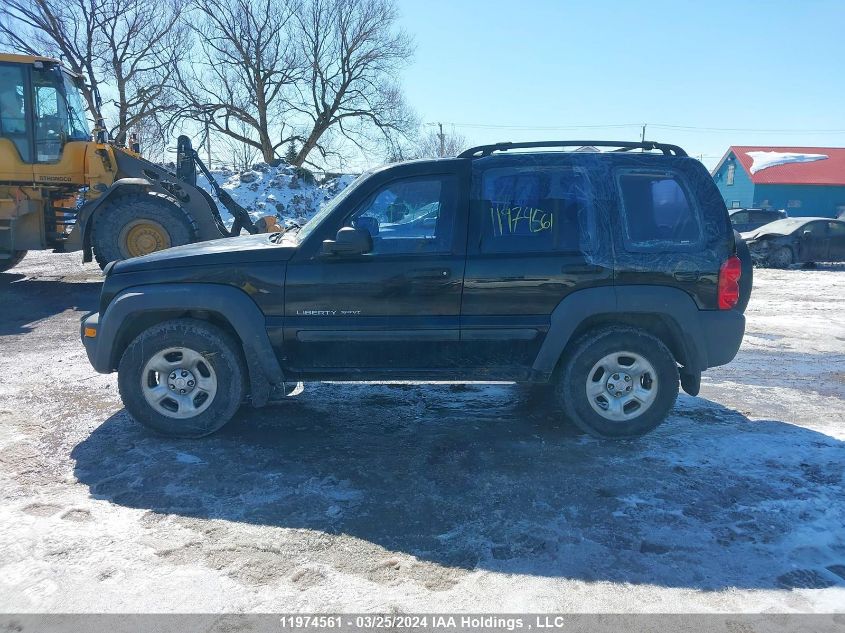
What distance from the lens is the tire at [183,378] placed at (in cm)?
435

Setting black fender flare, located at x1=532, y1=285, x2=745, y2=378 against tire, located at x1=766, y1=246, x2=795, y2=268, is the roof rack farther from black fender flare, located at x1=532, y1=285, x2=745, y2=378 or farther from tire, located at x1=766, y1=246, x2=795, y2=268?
tire, located at x1=766, y1=246, x2=795, y2=268

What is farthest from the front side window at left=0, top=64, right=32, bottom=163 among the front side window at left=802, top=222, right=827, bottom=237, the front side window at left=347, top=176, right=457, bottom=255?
the front side window at left=802, top=222, right=827, bottom=237

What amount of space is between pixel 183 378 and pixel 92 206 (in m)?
7.27

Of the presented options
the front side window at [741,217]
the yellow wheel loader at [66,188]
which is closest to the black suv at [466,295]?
the yellow wheel loader at [66,188]

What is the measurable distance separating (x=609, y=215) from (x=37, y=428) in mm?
4517

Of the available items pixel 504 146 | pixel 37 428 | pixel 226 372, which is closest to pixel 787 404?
pixel 504 146

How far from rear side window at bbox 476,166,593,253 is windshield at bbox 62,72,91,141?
30.6 feet

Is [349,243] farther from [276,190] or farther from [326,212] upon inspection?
[276,190]

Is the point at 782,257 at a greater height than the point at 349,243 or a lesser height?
lesser

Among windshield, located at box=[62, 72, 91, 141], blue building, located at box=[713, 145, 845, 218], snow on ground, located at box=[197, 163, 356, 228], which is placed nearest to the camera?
windshield, located at box=[62, 72, 91, 141]

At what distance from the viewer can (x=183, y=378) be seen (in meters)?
4.43

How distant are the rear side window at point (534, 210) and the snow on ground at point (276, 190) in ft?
51.0

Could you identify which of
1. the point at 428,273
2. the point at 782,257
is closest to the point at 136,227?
the point at 428,273

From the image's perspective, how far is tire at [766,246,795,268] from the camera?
1539 centimetres
